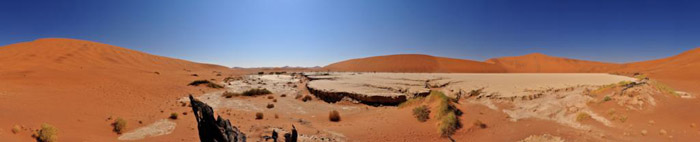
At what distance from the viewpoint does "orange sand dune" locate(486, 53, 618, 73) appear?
48.5 m

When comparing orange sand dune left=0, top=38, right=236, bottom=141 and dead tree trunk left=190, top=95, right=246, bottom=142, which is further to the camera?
orange sand dune left=0, top=38, right=236, bottom=141

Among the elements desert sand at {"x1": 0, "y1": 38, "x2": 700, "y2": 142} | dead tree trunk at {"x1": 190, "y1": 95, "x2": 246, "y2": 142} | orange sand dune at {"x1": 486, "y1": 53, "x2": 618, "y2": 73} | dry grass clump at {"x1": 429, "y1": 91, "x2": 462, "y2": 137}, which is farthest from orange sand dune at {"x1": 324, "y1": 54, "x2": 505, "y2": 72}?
dead tree trunk at {"x1": 190, "y1": 95, "x2": 246, "y2": 142}

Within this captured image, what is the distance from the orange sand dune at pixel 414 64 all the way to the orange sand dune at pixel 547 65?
549 centimetres

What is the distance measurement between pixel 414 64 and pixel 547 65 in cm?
2755

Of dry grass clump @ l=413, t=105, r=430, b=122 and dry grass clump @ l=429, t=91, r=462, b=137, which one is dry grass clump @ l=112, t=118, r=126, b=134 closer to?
dry grass clump @ l=413, t=105, r=430, b=122

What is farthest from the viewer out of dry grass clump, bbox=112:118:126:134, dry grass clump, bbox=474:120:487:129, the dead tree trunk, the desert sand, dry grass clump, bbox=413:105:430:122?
dry grass clump, bbox=413:105:430:122

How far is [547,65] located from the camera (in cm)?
5369

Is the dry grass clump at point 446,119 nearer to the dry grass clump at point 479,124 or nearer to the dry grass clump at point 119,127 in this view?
the dry grass clump at point 479,124

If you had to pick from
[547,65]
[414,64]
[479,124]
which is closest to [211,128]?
[479,124]

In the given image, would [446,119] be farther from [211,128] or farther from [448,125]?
[211,128]

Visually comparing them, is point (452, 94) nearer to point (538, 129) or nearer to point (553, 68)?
point (538, 129)

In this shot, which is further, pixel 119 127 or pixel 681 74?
pixel 681 74

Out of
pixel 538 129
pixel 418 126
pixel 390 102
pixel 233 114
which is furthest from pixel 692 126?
pixel 233 114

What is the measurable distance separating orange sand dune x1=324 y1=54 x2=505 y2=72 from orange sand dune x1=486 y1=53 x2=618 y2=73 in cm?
549
